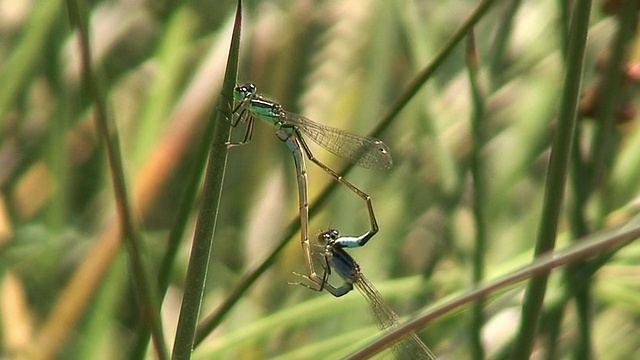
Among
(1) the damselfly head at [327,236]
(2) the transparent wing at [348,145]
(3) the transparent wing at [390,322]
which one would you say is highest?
(2) the transparent wing at [348,145]

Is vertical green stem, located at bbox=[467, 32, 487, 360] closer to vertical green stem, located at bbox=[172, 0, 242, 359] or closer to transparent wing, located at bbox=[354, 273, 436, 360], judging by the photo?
transparent wing, located at bbox=[354, 273, 436, 360]

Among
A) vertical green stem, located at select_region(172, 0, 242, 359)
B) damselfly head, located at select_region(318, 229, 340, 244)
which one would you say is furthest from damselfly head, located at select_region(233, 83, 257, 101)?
vertical green stem, located at select_region(172, 0, 242, 359)

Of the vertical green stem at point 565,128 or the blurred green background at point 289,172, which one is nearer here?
the vertical green stem at point 565,128

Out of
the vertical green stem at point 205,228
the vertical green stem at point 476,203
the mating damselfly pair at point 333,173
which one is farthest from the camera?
the mating damselfly pair at point 333,173

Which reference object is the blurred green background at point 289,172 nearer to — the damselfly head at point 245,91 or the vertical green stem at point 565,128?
the damselfly head at point 245,91

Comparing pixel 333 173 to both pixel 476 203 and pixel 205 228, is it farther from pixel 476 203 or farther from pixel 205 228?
pixel 205 228

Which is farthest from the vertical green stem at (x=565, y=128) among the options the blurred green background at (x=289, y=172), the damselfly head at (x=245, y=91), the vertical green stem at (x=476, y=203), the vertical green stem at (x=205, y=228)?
the damselfly head at (x=245, y=91)

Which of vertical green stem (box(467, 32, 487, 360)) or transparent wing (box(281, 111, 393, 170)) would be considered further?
transparent wing (box(281, 111, 393, 170))

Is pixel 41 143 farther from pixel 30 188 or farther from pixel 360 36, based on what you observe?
pixel 360 36
